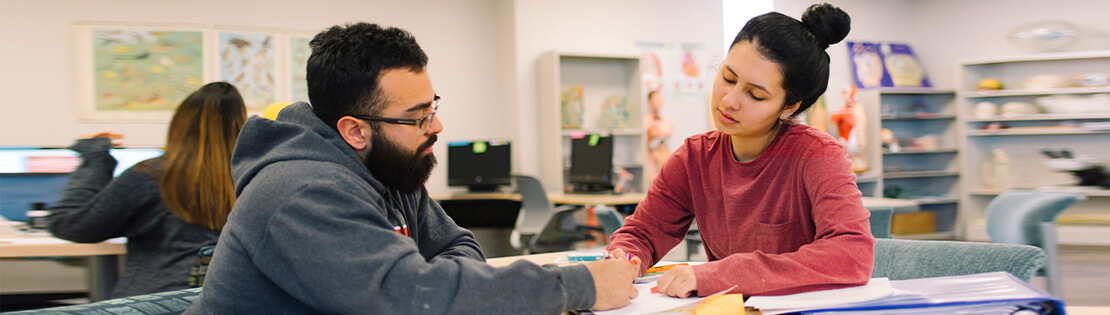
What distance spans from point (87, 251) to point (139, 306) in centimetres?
187

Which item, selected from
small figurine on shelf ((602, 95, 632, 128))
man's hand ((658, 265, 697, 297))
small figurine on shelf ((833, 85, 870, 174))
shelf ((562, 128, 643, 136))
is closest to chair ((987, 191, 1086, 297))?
man's hand ((658, 265, 697, 297))

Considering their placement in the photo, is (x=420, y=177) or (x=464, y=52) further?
(x=464, y=52)

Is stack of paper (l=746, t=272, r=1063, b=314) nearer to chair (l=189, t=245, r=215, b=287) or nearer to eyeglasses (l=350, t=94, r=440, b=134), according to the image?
eyeglasses (l=350, t=94, r=440, b=134)

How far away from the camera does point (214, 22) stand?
6.00 meters

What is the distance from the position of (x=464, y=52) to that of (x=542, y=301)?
20.1 ft

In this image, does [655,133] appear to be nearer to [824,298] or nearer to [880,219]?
[880,219]

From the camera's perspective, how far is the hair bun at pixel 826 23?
4.35 ft

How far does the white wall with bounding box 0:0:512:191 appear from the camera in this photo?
18.0 ft

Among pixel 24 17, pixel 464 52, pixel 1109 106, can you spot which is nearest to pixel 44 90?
pixel 24 17

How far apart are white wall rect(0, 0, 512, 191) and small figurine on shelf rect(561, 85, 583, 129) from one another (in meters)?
0.68

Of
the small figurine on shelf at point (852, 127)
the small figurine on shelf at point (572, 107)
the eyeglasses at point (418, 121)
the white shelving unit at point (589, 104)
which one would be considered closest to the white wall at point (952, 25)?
the small figurine on shelf at point (852, 127)

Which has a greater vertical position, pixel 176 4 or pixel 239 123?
pixel 176 4

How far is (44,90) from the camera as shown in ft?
18.3

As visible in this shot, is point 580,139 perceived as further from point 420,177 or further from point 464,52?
point 420,177
